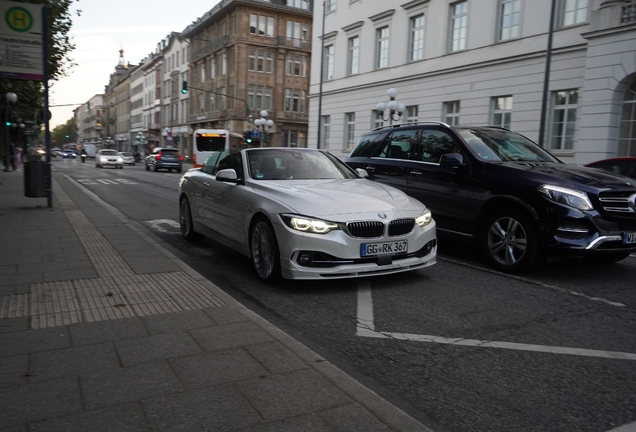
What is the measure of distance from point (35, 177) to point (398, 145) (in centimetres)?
817

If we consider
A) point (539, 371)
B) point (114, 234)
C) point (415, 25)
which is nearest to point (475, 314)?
point (539, 371)

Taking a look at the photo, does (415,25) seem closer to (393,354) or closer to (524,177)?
(524,177)

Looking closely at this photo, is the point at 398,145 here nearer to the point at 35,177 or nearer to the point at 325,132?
the point at 35,177

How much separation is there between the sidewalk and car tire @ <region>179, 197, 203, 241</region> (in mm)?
2583

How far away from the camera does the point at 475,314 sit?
497cm

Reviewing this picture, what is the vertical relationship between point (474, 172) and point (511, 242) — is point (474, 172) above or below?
above

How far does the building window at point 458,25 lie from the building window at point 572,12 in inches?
201

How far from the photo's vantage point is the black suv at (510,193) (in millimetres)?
6016

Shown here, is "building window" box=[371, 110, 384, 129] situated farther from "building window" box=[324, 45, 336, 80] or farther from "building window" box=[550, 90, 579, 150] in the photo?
"building window" box=[550, 90, 579, 150]

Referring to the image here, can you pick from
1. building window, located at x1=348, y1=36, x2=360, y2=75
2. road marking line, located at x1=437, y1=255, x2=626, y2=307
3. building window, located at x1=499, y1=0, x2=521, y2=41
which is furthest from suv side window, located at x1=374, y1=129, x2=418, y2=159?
building window, located at x1=348, y1=36, x2=360, y2=75

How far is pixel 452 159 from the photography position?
7191 mm

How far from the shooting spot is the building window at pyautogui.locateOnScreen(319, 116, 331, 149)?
1432 inches

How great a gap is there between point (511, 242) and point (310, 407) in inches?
173

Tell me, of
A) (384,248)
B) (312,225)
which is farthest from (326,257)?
(384,248)
